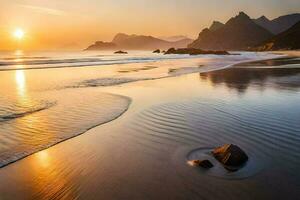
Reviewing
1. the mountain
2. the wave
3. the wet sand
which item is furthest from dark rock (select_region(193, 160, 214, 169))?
the mountain

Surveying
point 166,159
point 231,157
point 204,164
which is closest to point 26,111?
point 166,159

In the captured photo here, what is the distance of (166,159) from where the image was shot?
6.70 metres

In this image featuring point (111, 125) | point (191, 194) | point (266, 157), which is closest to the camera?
point (191, 194)

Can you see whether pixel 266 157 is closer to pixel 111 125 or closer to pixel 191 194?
pixel 191 194

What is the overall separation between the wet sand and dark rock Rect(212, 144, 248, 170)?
0.73 feet

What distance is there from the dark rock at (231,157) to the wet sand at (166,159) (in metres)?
0.22

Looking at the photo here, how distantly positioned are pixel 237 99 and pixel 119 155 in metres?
8.30

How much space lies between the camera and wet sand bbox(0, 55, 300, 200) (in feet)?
17.2

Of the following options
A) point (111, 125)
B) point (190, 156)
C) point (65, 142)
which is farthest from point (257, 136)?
point (65, 142)

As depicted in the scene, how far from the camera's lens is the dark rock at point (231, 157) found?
6301 millimetres

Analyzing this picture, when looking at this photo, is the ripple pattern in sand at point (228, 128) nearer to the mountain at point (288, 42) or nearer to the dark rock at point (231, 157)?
the dark rock at point (231, 157)

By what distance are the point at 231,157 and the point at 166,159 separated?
1.47 meters

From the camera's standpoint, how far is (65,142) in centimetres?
807

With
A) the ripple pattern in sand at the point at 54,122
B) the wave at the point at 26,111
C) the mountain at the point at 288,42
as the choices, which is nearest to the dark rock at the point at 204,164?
the ripple pattern in sand at the point at 54,122
